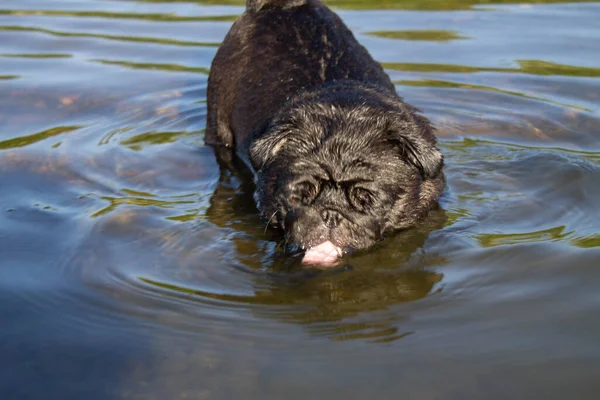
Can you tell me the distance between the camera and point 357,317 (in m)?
5.15

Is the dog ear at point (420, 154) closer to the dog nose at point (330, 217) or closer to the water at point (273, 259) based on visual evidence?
the water at point (273, 259)

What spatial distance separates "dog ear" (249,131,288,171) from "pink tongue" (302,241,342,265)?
88cm

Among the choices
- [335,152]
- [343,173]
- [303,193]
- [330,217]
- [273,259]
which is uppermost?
[335,152]

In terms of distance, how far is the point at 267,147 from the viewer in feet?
21.5

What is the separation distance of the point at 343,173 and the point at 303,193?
321mm

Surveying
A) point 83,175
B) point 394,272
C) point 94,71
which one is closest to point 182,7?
point 94,71

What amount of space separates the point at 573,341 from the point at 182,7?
11.4 m

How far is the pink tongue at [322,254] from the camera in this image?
6074 millimetres

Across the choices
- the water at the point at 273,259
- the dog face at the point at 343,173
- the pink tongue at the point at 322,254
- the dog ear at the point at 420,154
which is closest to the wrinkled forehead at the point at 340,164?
the dog face at the point at 343,173

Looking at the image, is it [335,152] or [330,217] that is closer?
[330,217]

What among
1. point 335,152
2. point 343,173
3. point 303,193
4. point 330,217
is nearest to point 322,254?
point 330,217

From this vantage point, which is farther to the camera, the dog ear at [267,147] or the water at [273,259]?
Answer: the dog ear at [267,147]

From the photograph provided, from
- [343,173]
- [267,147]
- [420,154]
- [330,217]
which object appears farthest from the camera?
[267,147]

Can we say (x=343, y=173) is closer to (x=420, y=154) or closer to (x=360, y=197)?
(x=360, y=197)
